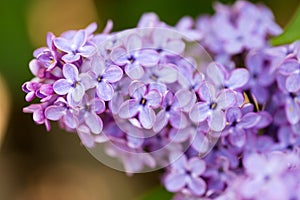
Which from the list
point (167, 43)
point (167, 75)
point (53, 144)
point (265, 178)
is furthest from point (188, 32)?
point (53, 144)

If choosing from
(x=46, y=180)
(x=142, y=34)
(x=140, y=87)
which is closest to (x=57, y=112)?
(x=140, y=87)

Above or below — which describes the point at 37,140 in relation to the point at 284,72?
below

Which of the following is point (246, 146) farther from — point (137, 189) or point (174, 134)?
point (137, 189)

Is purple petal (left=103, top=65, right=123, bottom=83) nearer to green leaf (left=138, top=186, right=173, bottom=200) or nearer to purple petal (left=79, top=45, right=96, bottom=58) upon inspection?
purple petal (left=79, top=45, right=96, bottom=58)

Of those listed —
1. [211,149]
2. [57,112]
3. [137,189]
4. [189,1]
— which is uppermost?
[57,112]

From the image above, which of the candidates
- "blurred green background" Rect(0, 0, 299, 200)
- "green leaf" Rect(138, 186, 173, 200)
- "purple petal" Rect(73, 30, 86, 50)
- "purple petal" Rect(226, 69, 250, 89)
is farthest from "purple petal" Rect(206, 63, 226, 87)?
"blurred green background" Rect(0, 0, 299, 200)

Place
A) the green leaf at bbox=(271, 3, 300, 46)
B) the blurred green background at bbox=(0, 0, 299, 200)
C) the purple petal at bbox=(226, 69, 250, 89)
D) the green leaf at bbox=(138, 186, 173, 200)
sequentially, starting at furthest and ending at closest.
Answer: the blurred green background at bbox=(0, 0, 299, 200), the green leaf at bbox=(138, 186, 173, 200), the green leaf at bbox=(271, 3, 300, 46), the purple petal at bbox=(226, 69, 250, 89)

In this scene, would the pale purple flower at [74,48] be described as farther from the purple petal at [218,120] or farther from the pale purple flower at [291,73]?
the pale purple flower at [291,73]
